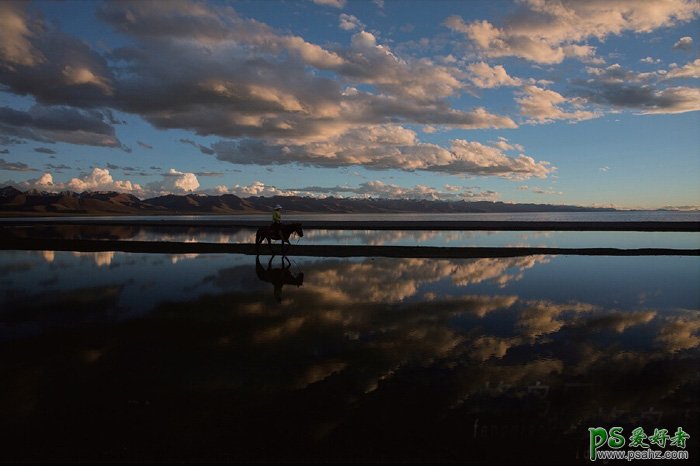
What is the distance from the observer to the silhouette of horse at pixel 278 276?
15.6 meters

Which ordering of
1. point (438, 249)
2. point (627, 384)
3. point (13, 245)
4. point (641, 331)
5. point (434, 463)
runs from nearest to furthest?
point (434, 463) → point (627, 384) → point (641, 331) → point (438, 249) → point (13, 245)

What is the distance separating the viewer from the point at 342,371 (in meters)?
7.02

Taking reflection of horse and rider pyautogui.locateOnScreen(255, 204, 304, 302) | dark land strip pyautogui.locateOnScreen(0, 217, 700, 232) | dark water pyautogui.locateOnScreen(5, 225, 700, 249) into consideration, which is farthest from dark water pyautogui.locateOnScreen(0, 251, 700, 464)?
dark land strip pyautogui.locateOnScreen(0, 217, 700, 232)

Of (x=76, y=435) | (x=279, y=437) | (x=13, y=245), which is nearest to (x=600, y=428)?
(x=279, y=437)

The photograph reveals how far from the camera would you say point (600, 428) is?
5188 mm

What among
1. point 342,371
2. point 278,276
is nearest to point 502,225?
point 278,276

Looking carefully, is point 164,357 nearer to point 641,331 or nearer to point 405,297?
point 405,297

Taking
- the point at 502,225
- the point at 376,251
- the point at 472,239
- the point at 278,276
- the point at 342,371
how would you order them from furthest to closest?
the point at 502,225, the point at 472,239, the point at 376,251, the point at 278,276, the point at 342,371

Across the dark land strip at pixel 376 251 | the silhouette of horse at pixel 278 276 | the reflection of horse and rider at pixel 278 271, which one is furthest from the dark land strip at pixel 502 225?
the silhouette of horse at pixel 278 276

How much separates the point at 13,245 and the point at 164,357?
3546 cm

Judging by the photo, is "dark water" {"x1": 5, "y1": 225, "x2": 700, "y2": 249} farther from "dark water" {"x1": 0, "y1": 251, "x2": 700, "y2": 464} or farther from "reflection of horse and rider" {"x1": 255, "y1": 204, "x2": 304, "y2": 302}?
"dark water" {"x1": 0, "y1": 251, "x2": 700, "y2": 464}

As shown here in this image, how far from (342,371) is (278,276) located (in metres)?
11.2

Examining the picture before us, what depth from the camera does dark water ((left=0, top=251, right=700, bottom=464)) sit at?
4.98 m

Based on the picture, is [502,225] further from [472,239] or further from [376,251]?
[376,251]
